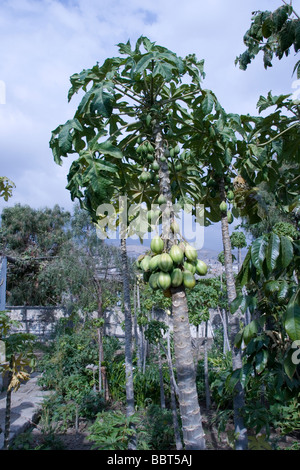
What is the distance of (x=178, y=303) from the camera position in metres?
1.64

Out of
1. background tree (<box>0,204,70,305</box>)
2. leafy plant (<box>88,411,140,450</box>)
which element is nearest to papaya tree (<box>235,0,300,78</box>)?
leafy plant (<box>88,411,140,450</box>)

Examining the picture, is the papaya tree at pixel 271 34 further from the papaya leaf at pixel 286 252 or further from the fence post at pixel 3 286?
the fence post at pixel 3 286

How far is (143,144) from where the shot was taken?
2.03 meters

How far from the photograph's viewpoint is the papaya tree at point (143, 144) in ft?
5.32

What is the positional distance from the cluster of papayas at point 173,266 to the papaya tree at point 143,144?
12 mm

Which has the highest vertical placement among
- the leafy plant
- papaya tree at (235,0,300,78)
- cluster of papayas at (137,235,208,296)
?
papaya tree at (235,0,300,78)

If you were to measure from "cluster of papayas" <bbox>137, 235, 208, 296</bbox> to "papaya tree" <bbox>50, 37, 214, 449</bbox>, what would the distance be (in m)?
0.01

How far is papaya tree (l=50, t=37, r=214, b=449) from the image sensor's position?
1620 millimetres

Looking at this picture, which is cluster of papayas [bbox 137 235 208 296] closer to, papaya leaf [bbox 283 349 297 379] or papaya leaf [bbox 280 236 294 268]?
papaya leaf [bbox 280 236 294 268]

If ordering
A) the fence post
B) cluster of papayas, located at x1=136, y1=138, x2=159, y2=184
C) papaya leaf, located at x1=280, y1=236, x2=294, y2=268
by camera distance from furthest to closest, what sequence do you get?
the fence post → cluster of papayas, located at x1=136, y1=138, x2=159, y2=184 → papaya leaf, located at x1=280, y1=236, x2=294, y2=268

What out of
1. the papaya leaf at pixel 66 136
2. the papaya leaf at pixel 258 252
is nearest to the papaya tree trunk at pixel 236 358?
the papaya leaf at pixel 258 252

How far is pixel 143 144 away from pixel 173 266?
2.80ft
